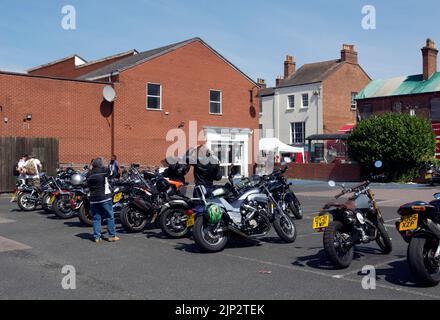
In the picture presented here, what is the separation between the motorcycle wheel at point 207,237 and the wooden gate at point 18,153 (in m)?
14.6

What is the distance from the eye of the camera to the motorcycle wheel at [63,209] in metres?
13.2

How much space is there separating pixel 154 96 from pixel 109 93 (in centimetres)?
294

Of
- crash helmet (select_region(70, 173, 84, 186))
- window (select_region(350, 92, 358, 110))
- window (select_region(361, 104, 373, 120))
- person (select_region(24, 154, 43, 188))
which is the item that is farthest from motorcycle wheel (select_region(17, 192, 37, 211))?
window (select_region(350, 92, 358, 110))

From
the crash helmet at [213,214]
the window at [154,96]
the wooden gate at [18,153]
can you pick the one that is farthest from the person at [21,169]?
the crash helmet at [213,214]

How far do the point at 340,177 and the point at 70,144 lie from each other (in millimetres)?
15136

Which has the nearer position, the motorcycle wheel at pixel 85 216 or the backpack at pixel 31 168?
the motorcycle wheel at pixel 85 216

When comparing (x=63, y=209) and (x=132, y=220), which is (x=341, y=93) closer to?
(x=63, y=209)

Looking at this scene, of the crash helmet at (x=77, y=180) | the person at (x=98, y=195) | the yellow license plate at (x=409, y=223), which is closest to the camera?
the yellow license plate at (x=409, y=223)

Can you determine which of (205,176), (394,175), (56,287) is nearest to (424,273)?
(56,287)

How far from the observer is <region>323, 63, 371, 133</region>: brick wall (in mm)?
45188

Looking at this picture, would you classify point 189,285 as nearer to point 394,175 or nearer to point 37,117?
point 37,117

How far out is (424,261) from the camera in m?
6.36

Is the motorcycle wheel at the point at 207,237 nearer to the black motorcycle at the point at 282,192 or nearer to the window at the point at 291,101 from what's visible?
the black motorcycle at the point at 282,192

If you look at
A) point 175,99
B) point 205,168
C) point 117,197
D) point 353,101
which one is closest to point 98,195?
point 117,197
